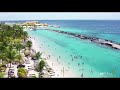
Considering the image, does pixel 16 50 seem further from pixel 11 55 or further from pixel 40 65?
pixel 40 65

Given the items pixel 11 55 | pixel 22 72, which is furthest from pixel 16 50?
pixel 22 72

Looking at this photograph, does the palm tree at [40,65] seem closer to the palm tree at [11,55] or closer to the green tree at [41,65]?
the green tree at [41,65]

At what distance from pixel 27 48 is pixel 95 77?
0.95 meters

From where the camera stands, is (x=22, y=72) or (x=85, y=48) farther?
(x=85, y=48)

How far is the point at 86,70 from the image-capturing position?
2.96 meters

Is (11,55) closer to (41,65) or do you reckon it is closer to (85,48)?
(41,65)

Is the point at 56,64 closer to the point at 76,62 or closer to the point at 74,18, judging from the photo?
the point at 76,62

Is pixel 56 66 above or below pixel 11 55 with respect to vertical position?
below

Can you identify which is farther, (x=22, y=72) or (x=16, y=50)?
(x=16, y=50)

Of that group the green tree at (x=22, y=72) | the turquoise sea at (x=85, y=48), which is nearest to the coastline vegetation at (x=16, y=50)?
the green tree at (x=22, y=72)

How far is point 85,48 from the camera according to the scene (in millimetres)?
3061

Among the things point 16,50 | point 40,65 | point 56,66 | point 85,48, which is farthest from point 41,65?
point 85,48
